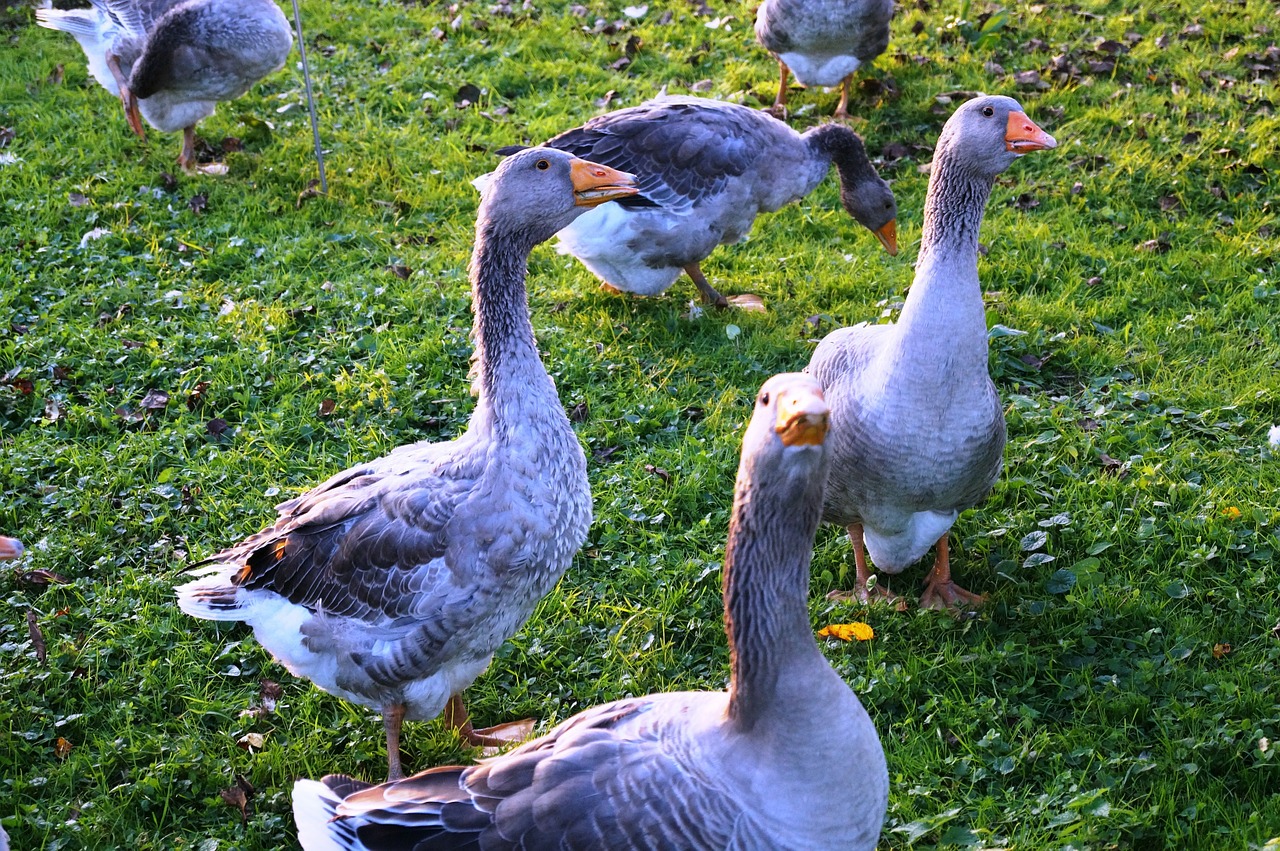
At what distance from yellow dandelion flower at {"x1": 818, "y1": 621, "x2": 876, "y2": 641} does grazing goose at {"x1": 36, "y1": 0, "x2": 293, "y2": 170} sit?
613 cm

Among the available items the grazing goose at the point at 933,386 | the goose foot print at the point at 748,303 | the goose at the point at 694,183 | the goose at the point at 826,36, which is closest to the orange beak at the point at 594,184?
the grazing goose at the point at 933,386

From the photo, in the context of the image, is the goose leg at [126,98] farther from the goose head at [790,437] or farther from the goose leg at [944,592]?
the goose head at [790,437]

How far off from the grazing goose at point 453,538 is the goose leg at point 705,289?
8.74 ft

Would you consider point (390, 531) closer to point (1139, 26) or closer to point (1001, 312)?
point (1001, 312)

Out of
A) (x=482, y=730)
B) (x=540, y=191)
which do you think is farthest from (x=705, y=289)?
(x=482, y=730)

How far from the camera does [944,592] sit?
4543 mm

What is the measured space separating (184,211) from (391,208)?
1444mm

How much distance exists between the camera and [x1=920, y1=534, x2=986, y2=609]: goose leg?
14.9ft

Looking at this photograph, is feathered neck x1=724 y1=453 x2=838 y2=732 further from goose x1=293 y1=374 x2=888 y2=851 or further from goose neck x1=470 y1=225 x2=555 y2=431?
goose neck x1=470 y1=225 x2=555 y2=431

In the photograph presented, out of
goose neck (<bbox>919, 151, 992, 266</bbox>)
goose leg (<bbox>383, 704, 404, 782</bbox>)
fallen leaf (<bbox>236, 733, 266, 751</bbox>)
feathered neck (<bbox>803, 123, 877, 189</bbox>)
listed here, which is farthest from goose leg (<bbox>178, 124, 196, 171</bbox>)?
goose neck (<bbox>919, 151, 992, 266</bbox>)

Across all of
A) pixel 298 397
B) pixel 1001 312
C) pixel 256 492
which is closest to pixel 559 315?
pixel 298 397

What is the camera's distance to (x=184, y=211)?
7.55m

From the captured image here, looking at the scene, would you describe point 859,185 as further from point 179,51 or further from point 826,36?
point 179,51

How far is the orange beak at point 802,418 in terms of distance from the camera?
7.94 ft
